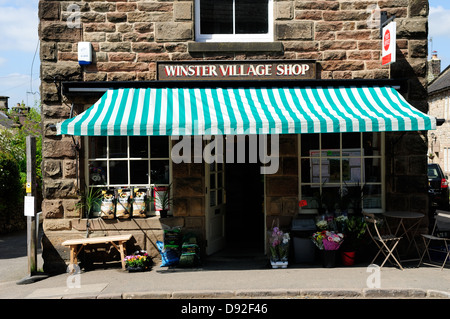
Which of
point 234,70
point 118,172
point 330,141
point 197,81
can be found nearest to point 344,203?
point 330,141

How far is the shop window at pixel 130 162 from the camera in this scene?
820 cm

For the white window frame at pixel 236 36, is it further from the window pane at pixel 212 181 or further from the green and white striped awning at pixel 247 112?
the window pane at pixel 212 181

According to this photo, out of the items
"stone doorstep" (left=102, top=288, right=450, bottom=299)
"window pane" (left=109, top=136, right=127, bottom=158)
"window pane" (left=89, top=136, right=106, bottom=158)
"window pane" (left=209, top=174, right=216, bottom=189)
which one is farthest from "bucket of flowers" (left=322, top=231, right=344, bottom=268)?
"window pane" (left=89, top=136, right=106, bottom=158)

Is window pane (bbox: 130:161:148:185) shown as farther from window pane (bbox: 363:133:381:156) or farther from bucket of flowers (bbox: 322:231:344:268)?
window pane (bbox: 363:133:381:156)

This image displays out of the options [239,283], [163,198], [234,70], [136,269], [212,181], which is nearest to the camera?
[239,283]

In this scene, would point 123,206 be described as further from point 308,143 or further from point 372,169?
point 372,169

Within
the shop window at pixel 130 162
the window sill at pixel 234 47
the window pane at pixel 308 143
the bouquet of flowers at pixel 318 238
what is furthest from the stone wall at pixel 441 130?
the shop window at pixel 130 162

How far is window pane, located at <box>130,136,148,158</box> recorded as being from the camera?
8195mm

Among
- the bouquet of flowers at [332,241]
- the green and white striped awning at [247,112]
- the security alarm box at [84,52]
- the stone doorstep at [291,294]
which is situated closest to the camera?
the stone doorstep at [291,294]

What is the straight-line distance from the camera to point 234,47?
8008 millimetres

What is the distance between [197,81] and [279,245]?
10.7ft

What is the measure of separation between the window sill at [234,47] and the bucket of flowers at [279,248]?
329 centimetres

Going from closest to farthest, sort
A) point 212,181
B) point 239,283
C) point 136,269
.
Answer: point 239,283 → point 136,269 → point 212,181

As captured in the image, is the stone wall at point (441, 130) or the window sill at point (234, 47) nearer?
the window sill at point (234, 47)
